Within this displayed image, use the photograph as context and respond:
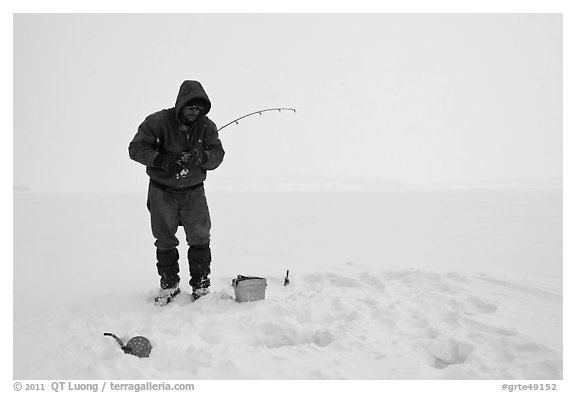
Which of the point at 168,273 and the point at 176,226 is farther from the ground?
the point at 176,226

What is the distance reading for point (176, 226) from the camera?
12.8 feet

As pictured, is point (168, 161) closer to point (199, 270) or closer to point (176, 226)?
point (176, 226)

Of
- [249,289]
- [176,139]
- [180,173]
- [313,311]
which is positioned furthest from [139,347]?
[176,139]

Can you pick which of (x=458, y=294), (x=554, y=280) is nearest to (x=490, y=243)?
(x=554, y=280)

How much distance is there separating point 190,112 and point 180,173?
1.82 ft

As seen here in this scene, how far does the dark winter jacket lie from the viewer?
3705 mm

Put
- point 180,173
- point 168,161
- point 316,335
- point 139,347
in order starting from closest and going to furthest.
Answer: point 139,347 → point 316,335 → point 168,161 → point 180,173

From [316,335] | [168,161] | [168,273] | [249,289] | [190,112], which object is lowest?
[316,335]

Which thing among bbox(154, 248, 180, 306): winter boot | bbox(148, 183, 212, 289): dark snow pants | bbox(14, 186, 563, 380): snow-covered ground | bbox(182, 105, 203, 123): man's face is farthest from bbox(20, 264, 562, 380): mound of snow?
bbox(182, 105, 203, 123): man's face

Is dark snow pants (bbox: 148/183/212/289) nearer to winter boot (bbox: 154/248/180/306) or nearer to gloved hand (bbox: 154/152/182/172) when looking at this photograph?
winter boot (bbox: 154/248/180/306)

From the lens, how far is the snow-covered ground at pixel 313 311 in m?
2.58

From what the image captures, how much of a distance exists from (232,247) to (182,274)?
1.59m

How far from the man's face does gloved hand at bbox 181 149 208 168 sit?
317 millimetres

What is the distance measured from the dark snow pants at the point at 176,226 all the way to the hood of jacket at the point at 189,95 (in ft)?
2.40
